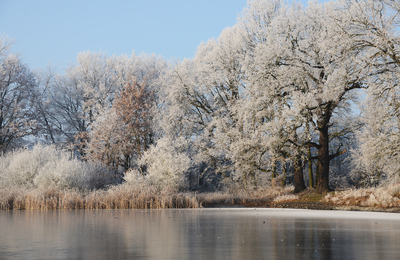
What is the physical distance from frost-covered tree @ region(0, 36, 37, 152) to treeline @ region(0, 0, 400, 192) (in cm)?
12

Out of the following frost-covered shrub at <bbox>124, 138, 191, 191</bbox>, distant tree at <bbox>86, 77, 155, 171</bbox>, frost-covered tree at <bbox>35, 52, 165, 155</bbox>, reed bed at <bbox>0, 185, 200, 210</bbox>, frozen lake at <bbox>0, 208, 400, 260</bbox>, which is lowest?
frozen lake at <bbox>0, 208, 400, 260</bbox>

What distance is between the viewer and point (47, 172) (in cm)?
2294

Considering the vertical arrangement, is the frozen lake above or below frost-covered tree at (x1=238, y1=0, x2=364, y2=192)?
below

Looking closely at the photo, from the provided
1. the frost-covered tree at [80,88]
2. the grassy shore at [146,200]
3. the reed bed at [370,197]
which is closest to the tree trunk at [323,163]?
the grassy shore at [146,200]

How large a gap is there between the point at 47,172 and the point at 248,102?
11.5m

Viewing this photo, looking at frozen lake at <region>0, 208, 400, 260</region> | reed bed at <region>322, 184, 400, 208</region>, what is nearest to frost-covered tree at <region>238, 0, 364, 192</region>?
reed bed at <region>322, 184, 400, 208</region>

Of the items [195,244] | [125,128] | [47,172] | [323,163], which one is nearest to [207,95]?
[125,128]

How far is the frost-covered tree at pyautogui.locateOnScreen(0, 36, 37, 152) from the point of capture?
37.5 meters

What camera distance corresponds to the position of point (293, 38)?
2358 cm

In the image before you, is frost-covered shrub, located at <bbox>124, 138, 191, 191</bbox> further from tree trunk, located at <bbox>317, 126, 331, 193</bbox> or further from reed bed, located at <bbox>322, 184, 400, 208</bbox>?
reed bed, located at <bbox>322, 184, 400, 208</bbox>

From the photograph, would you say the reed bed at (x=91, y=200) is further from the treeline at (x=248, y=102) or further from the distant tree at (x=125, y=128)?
the distant tree at (x=125, y=128)

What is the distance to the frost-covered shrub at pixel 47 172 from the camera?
22913 millimetres

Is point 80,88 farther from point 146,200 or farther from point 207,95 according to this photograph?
point 146,200

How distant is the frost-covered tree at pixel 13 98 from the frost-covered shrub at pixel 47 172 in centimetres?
966
